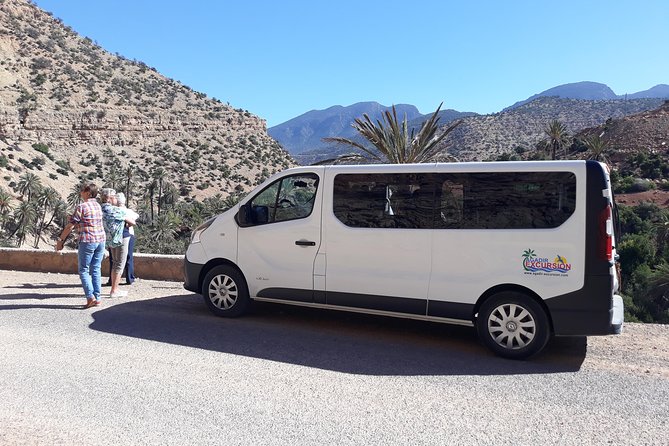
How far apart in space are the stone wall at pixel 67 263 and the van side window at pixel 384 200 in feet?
15.4

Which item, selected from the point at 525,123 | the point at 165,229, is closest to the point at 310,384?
the point at 165,229

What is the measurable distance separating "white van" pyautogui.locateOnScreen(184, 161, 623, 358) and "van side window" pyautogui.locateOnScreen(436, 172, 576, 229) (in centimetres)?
1

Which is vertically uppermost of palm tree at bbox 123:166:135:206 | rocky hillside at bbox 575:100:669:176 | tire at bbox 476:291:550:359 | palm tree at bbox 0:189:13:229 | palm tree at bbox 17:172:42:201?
rocky hillside at bbox 575:100:669:176

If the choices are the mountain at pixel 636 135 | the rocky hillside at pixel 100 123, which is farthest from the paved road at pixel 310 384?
the mountain at pixel 636 135

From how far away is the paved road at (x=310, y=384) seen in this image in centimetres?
396

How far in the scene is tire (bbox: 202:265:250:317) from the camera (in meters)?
7.13

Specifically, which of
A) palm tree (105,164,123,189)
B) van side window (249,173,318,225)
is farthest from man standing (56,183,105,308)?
palm tree (105,164,123,189)

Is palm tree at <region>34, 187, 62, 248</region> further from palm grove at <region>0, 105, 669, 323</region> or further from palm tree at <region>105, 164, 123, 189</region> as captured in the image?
palm tree at <region>105, 164, 123, 189</region>

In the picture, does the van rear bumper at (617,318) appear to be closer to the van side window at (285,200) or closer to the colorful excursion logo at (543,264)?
the colorful excursion logo at (543,264)

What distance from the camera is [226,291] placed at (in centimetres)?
724

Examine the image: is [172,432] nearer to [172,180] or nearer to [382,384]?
[382,384]

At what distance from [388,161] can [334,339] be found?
9.85 meters

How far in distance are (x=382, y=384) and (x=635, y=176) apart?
62.7 meters

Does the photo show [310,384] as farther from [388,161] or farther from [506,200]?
[388,161]
